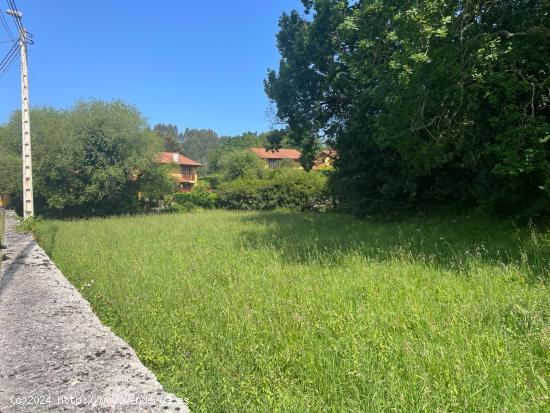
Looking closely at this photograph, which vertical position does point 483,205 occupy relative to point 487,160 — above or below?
below

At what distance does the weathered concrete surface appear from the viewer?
2.62 meters

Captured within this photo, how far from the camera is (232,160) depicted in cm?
4550

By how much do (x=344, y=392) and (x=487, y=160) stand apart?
881 cm

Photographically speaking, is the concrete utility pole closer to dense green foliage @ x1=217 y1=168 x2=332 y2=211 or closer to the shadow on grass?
the shadow on grass

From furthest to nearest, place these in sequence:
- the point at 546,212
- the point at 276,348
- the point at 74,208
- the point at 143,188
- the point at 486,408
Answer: the point at 143,188, the point at 74,208, the point at 546,212, the point at 276,348, the point at 486,408

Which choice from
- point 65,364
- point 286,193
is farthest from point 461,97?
point 286,193

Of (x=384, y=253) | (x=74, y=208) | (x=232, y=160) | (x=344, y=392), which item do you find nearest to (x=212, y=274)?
(x=384, y=253)

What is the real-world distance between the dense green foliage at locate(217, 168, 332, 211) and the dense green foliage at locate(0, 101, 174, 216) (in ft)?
24.5

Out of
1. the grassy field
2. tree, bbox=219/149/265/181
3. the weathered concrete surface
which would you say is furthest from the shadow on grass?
tree, bbox=219/149/265/181

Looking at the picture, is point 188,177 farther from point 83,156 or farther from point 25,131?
point 25,131

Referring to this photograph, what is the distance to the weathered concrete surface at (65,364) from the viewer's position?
2.62 m

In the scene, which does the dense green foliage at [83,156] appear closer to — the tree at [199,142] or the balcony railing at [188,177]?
the balcony railing at [188,177]

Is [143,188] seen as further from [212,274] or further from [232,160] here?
[212,274]

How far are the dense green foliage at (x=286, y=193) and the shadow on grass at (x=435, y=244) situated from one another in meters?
15.2
